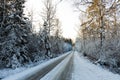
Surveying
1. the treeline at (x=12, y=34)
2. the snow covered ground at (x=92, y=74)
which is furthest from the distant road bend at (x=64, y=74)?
the treeline at (x=12, y=34)

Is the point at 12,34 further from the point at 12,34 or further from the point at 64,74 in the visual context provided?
the point at 64,74

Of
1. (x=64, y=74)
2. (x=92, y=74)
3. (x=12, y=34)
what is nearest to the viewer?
(x=64, y=74)

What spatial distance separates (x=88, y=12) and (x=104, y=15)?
2234 millimetres

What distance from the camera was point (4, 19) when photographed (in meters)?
18.8

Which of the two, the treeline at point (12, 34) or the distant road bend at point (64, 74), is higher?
the treeline at point (12, 34)

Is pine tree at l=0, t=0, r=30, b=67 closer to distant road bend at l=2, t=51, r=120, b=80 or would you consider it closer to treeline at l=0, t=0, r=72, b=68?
treeline at l=0, t=0, r=72, b=68

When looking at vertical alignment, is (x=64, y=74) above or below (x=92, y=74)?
above

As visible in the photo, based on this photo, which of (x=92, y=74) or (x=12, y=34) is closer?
(x=92, y=74)

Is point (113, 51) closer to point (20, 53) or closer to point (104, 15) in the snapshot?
point (104, 15)

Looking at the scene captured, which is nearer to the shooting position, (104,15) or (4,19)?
(4,19)

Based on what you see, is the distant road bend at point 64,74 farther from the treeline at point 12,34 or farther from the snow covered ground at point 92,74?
the treeline at point 12,34

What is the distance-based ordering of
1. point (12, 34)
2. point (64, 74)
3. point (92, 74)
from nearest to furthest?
1. point (64, 74)
2. point (92, 74)
3. point (12, 34)

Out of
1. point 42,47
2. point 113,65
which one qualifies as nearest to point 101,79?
point 113,65

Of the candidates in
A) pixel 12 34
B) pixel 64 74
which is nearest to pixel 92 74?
pixel 64 74
